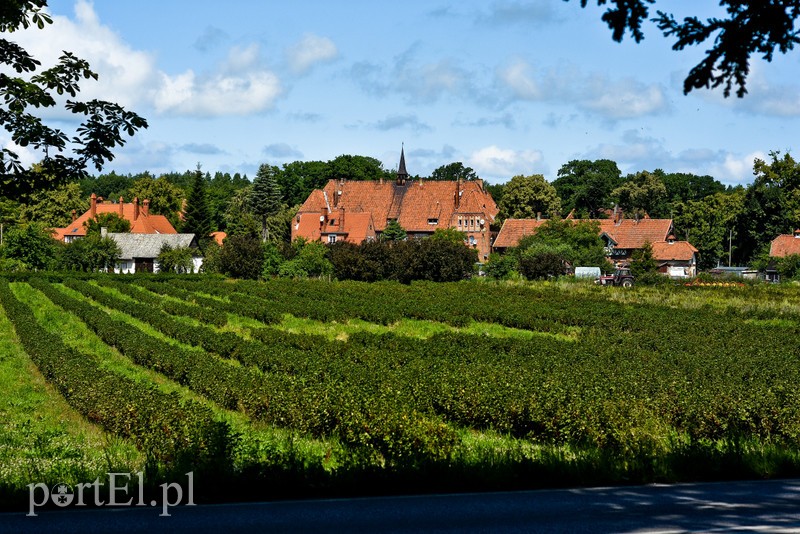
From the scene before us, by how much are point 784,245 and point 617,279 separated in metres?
26.0

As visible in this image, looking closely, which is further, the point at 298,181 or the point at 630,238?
the point at 298,181

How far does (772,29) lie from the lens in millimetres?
7199

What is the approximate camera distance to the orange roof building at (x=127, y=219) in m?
108

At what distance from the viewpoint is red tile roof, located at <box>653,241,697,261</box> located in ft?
299

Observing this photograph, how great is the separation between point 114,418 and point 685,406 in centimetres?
1120

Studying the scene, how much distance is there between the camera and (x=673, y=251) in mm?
91875

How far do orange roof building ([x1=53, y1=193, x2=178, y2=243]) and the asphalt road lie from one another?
100.0 meters

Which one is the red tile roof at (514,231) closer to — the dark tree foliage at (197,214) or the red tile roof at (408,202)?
the red tile roof at (408,202)

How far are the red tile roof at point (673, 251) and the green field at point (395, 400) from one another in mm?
47718

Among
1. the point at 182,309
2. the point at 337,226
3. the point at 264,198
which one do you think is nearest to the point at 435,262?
the point at 337,226

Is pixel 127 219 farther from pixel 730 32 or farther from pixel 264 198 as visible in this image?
pixel 730 32

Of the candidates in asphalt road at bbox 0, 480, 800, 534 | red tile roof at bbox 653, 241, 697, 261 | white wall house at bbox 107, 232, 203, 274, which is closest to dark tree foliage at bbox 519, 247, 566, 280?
red tile roof at bbox 653, 241, 697, 261

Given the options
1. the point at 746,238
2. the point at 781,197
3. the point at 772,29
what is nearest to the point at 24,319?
the point at 772,29

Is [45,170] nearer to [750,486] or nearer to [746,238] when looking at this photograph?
[750,486]
